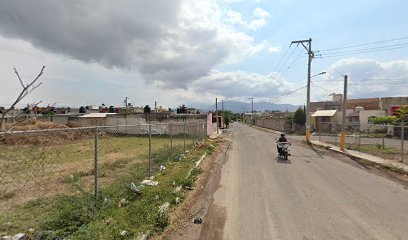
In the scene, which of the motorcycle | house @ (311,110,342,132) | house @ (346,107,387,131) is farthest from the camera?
house @ (311,110,342,132)

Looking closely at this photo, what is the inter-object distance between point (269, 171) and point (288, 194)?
14.9 ft

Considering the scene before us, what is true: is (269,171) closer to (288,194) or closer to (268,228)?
(288,194)

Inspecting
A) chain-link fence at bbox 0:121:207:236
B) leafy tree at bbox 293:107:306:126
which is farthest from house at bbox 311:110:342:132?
chain-link fence at bbox 0:121:207:236

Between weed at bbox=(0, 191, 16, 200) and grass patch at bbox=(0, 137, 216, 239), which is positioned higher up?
grass patch at bbox=(0, 137, 216, 239)

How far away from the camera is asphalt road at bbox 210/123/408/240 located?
670cm

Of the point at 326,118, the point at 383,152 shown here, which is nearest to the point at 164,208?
the point at 383,152

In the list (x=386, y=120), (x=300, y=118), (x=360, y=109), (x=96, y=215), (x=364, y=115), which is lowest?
(x=96, y=215)

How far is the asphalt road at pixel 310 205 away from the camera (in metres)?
6.70

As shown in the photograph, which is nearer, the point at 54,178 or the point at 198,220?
the point at 198,220

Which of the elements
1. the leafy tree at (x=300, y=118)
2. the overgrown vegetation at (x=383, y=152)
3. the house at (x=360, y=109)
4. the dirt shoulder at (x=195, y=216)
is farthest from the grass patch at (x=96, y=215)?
the leafy tree at (x=300, y=118)

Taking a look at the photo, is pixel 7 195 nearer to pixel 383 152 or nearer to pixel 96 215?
pixel 96 215

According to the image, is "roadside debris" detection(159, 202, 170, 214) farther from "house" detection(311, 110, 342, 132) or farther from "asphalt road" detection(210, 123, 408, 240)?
"house" detection(311, 110, 342, 132)

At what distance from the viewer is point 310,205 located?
874 centimetres

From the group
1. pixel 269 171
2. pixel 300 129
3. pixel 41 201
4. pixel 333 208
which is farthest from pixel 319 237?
pixel 300 129
